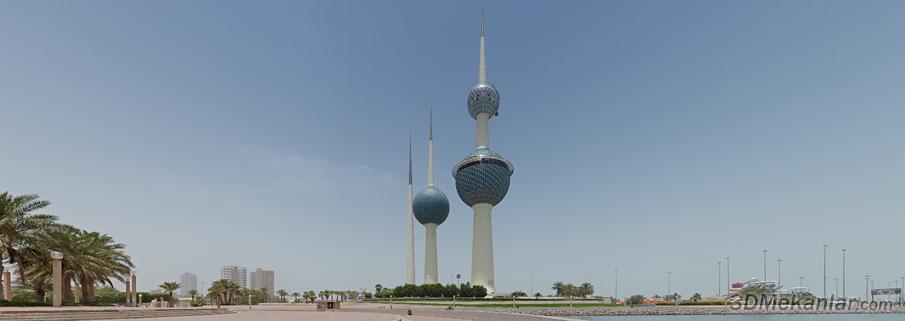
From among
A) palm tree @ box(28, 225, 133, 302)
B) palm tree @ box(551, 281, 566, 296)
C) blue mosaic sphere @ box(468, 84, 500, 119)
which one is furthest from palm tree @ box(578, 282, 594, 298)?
palm tree @ box(28, 225, 133, 302)

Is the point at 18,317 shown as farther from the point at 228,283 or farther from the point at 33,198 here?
the point at 228,283

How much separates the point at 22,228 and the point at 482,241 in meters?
74.5

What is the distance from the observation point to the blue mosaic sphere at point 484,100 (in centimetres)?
10281

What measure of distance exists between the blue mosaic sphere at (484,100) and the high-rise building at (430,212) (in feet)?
42.6

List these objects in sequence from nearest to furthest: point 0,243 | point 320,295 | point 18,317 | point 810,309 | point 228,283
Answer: point 18,317 < point 0,243 < point 810,309 < point 228,283 < point 320,295

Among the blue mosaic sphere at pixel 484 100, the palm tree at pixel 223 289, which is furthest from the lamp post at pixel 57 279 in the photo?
the blue mosaic sphere at pixel 484 100

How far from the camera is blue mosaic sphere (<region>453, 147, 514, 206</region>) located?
98.6m

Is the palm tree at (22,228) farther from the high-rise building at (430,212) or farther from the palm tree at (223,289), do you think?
the high-rise building at (430,212)

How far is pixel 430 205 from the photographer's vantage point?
10944 cm

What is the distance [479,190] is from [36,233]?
73779 millimetres

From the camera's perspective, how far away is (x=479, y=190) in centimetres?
9906

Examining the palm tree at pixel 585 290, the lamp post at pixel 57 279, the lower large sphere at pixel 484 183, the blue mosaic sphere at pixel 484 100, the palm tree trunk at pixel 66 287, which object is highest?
the blue mosaic sphere at pixel 484 100

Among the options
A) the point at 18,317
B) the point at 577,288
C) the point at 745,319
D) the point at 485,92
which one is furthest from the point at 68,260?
the point at 577,288

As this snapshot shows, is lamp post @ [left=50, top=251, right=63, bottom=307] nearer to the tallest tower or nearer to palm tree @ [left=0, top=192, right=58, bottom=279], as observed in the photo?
palm tree @ [left=0, top=192, right=58, bottom=279]
